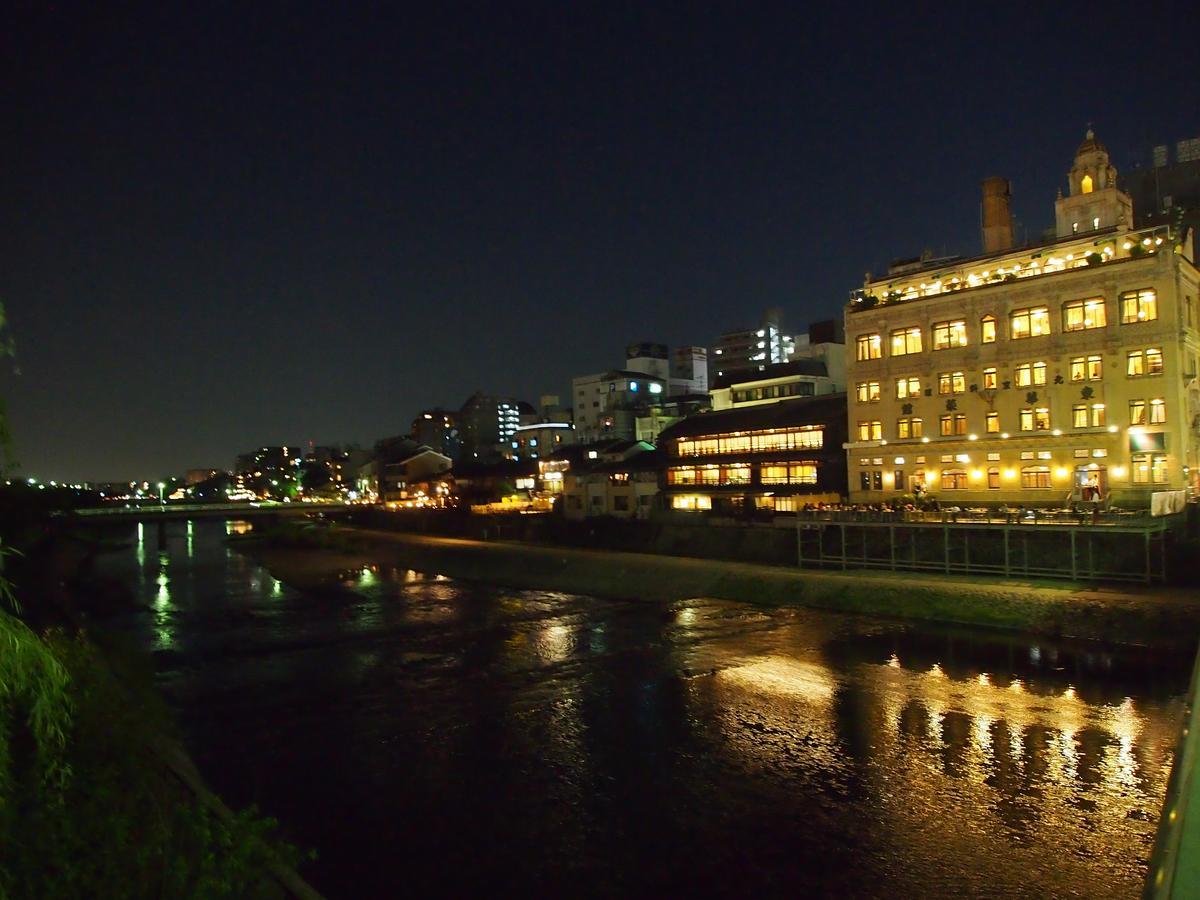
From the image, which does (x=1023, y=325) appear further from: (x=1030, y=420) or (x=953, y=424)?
(x=953, y=424)

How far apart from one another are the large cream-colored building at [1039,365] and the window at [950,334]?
0.07 metres

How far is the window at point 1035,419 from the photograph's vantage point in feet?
130

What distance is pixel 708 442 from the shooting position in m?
56.9

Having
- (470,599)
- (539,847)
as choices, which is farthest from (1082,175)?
(539,847)

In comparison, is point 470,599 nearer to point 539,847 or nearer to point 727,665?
point 727,665

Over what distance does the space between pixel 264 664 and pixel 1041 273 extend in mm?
41251

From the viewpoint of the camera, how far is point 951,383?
4353 cm

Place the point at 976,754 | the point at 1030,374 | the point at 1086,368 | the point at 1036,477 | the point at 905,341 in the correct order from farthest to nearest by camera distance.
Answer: the point at 905,341 → the point at 1030,374 → the point at 1036,477 → the point at 1086,368 → the point at 976,754

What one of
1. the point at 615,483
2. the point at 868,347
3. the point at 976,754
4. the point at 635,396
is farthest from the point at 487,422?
the point at 976,754

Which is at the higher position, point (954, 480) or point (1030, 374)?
point (1030, 374)

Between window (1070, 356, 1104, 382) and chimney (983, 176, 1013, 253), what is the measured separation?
481 inches

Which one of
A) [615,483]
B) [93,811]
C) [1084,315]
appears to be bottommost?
[93,811]

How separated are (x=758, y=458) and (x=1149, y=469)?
891 inches

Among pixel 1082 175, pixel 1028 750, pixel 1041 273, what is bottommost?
pixel 1028 750
